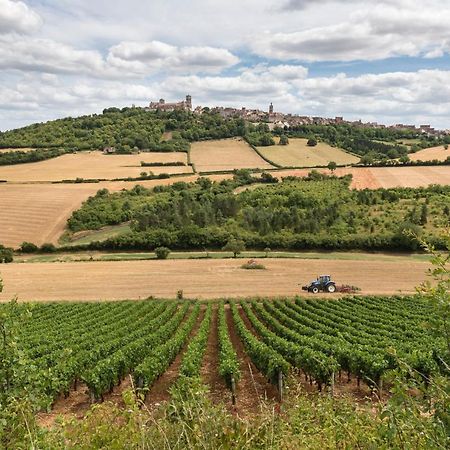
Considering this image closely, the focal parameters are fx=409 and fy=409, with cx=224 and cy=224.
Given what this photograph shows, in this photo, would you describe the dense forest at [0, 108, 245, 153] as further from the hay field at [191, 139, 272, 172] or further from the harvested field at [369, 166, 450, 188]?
the harvested field at [369, 166, 450, 188]

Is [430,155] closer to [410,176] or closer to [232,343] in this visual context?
[410,176]

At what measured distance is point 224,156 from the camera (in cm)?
12225

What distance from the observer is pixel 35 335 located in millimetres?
25484

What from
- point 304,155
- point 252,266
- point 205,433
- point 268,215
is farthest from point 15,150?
point 205,433

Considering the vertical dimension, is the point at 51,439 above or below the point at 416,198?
above

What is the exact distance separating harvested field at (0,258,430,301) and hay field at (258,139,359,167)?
66.6m

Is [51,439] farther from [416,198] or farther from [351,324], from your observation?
[416,198]

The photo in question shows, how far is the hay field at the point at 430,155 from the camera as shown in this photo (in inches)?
4481

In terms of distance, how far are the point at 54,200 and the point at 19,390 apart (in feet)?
260

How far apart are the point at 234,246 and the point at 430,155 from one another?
87248 millimetres

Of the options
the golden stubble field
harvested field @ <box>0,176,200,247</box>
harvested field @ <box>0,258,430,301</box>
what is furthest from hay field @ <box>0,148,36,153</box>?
harvested field @ <box>0,258,430,301</box>

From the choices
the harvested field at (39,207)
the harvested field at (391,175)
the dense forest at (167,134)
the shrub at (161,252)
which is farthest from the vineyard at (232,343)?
the dense forest at (167,134)

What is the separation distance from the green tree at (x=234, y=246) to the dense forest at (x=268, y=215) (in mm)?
3919

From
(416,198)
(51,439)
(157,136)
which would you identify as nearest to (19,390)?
(51,439)
